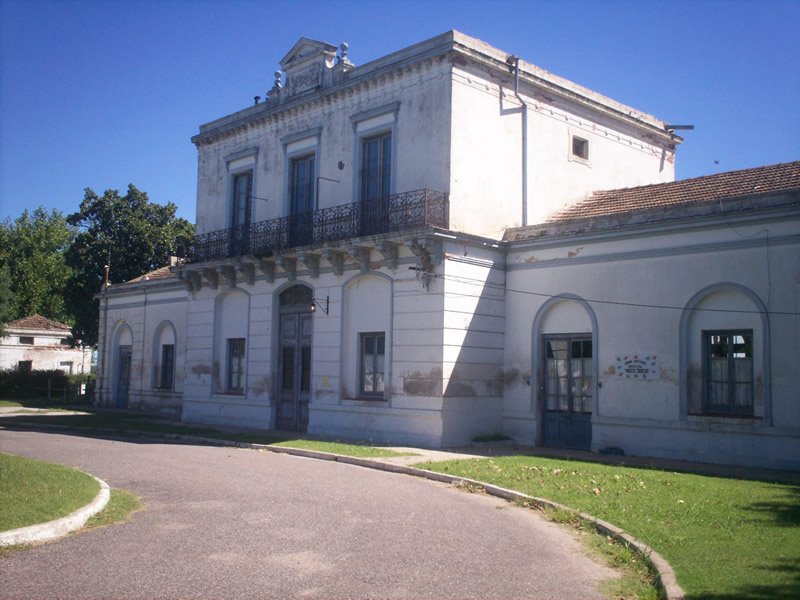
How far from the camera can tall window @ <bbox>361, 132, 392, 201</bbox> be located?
20016 millimetres

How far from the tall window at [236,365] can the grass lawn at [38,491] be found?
11.4 meters

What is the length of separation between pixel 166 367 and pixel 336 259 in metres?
12.2

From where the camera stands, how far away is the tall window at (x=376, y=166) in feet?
65.7

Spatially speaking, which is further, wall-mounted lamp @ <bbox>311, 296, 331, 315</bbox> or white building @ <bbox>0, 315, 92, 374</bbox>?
white building @ <bbox>0, 315, 92, 374</bbox>

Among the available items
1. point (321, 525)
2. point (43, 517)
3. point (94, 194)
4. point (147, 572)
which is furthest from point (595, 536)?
point (94, 194)

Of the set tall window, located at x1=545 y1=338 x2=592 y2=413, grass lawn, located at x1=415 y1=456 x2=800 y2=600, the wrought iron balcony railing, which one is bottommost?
grass lawn, located at x1=415 y1=456 x2=800 y2=600

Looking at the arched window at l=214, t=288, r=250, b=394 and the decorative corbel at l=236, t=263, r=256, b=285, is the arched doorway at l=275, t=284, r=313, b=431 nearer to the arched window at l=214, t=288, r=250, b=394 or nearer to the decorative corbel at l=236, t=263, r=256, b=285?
the decorative corbel at l=236, t=263, r=256, b=285

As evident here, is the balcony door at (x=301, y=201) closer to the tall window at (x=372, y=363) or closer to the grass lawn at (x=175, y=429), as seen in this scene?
the tall window at (x=372, y=363)

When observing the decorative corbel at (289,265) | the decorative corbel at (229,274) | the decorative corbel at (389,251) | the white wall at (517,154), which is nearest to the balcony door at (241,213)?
the decorative corbel at (229,274)

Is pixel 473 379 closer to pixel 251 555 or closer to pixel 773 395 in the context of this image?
pixel 773 395

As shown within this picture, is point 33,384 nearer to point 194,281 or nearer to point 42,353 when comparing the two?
point 42,353

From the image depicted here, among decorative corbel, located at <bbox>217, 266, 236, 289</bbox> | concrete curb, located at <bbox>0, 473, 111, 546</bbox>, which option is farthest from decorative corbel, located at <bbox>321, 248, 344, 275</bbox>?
concrete curb, located at <bbox>0, 473, 111, 546</bbox>

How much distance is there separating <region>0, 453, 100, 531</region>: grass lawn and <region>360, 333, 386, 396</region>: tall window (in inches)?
337

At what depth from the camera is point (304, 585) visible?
648cm
